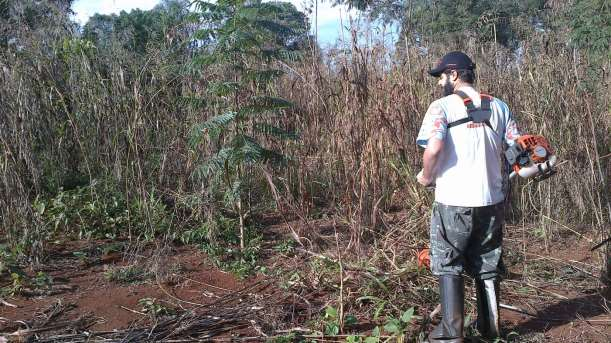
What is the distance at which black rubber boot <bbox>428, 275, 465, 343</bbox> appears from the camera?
3.08 metres

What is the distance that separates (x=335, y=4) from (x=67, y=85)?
2.94 m

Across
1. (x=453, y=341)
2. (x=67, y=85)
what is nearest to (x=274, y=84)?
(x=67, y=85)

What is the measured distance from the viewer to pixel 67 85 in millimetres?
5844

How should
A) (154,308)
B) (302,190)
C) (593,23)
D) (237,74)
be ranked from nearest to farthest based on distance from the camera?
1. (154,308)
2. (237,74)
3. (302,190)
4. (593,23)

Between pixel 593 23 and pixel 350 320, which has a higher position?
pixel 593 23

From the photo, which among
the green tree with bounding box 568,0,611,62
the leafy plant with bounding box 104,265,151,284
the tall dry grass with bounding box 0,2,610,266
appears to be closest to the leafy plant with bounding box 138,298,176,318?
the leafy plant with bounding box 104,265,151,284

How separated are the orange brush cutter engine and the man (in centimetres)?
9

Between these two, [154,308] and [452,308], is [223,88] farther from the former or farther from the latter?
[452,308]

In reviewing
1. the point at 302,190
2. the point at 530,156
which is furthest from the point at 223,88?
the point at 530,156

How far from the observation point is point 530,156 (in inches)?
121

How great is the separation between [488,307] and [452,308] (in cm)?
34

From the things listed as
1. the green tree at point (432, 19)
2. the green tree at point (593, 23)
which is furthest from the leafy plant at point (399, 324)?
the green tree at point (593, 23)

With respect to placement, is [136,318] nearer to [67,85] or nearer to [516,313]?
[516,313]

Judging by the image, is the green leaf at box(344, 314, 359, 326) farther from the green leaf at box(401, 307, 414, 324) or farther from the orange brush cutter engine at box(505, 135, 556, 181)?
the orange brush cutter engine at box(505, 135, 556, 181)
